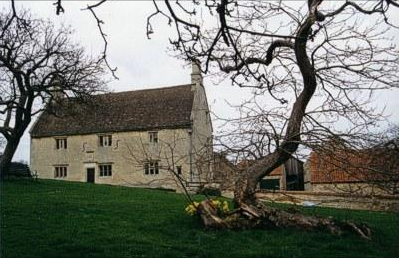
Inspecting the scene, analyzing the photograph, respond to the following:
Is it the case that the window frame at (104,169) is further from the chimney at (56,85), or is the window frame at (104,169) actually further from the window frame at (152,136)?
the chimney at (56,85)

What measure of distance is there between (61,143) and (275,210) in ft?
108

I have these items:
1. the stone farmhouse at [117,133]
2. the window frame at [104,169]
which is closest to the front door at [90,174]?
the stone farmhouse at [117,133]

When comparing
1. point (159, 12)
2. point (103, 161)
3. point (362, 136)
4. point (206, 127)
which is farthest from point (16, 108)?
point (159, 12)

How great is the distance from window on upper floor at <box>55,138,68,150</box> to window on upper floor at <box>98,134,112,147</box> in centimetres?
337

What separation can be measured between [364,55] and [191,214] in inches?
252

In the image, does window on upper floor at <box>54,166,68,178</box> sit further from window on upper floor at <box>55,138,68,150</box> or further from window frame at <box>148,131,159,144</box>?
window frame at <box>148,131,159,144</box>

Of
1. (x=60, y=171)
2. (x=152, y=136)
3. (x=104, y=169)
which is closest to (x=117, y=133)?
(x=152, y=136)

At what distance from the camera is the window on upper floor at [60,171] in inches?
1651

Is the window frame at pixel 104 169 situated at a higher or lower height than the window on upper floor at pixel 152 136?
lower

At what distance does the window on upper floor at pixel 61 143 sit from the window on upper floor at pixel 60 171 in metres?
1.72

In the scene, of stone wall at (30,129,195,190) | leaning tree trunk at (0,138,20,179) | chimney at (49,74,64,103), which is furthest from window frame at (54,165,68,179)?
chimney at (49,74,64,103)

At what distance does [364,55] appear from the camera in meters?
11.0

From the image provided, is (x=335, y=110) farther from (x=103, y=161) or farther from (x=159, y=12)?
(x=103, y=161)

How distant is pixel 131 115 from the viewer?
41.2 m
